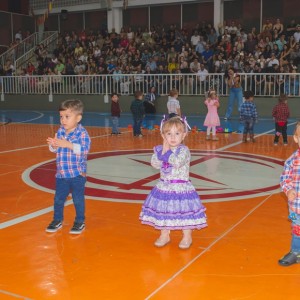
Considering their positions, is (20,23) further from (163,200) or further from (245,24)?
(163,200)

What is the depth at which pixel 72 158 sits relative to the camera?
4.82 metres

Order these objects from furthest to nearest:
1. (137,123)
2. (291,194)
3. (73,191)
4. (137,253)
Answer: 1. (137,123)
2. (73,191)
3. (137,253)
4. (291,194)

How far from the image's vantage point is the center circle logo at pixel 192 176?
653cm

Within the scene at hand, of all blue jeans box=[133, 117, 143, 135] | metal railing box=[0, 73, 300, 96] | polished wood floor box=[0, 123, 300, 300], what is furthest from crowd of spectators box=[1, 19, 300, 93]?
polished wood floor box=[0, 123, 300, 300]

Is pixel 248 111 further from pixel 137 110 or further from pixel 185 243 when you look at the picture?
pixel 185 243

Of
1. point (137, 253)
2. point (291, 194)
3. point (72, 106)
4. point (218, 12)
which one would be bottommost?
point (137, 253)

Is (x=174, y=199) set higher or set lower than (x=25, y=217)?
higher

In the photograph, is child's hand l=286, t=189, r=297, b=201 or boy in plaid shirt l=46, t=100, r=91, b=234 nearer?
child's hand l=286, t=189, r=297, b=201

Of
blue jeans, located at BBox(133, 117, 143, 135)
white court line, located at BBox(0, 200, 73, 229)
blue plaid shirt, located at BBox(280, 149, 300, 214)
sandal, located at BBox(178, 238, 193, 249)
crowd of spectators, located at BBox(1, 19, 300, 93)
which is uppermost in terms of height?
crowd of spectators, located at BBox(1, 19, 300, 93)

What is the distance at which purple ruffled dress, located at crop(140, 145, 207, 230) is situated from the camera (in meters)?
4.35

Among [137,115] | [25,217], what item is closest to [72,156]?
[25,217]

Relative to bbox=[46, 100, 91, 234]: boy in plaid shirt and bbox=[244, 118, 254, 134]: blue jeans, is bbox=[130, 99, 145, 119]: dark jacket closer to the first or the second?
bbox=[244, 118, 254, 134]: blue jeans

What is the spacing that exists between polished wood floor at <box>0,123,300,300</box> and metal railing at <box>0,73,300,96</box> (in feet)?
42.2

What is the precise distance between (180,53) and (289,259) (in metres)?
20.0
